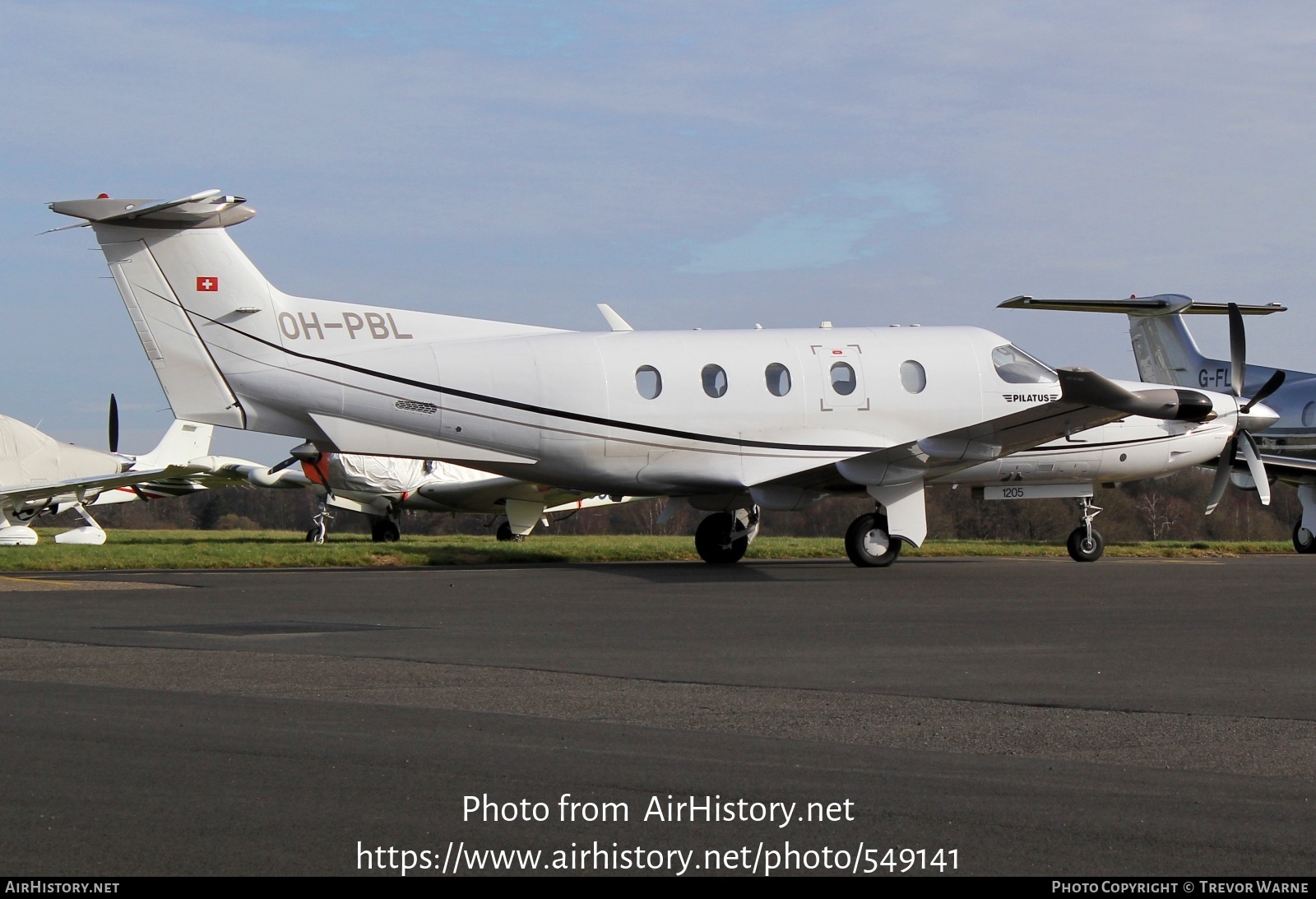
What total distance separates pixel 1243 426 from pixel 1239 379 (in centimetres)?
113

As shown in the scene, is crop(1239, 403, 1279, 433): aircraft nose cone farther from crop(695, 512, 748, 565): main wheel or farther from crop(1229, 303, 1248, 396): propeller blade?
crop(695, 512, 748, 565): main wheel

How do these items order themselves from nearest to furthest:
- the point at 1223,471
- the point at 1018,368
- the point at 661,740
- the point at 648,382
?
the point at 661,740
the point at 648,382
the point at 1018,368
the point at 1223,471

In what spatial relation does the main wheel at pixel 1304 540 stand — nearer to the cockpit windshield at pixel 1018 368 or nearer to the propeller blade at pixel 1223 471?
the propeller blade at pixel 1223 471

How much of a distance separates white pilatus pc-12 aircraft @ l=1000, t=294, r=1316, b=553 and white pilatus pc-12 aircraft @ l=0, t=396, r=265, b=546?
26.1m

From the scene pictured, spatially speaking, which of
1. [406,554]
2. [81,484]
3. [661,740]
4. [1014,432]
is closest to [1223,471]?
[1014,432]

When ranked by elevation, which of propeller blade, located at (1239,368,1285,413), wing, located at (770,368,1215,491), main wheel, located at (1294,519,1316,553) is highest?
propeller blade, located at (1239,368,1285,413)

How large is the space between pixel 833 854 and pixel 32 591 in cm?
1548

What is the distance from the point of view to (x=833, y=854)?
4586 millimetres

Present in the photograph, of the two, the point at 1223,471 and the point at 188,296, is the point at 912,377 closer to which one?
the point at 1223,471

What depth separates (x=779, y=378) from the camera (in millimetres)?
21484

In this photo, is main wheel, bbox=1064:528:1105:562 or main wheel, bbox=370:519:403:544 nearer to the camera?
main wheel, bbox=1064:528:1105:562

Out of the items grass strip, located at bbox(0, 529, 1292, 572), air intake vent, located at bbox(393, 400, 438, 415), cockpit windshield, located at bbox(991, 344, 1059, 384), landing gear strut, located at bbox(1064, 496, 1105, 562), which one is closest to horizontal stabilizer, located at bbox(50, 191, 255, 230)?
air intake vent, located at bbox(393, 400, 438, 415)

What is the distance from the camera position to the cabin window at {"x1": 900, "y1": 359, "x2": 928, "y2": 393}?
2183cm

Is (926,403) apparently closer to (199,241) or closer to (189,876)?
(199,241)
